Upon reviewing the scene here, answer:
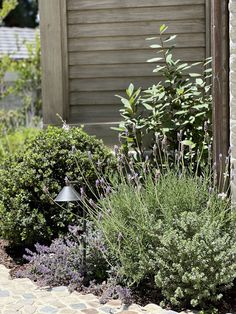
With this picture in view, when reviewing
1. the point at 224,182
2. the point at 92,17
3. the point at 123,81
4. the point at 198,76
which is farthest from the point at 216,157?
the point at 92,17

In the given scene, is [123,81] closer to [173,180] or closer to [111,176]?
[111,176]

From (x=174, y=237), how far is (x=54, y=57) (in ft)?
10.5

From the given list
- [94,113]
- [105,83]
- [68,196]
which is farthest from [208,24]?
[68,196]

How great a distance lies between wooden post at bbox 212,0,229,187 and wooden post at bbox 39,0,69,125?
225cm

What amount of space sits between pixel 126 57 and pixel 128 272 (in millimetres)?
3084

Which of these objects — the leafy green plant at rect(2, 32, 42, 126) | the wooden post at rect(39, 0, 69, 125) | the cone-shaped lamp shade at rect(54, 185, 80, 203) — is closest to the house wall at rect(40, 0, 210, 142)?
the wooden post at rect(39, 0, 69, 125)

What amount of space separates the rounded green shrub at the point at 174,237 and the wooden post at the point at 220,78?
37 cm

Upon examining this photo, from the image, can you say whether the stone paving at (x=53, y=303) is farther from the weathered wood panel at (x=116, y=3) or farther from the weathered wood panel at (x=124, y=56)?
the weathered wood panel at (x=116, y=3)

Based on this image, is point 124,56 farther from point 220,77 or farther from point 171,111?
point 220,77

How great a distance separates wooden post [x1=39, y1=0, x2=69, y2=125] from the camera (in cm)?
627

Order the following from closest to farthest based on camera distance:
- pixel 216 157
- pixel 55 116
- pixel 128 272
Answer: pixel 128 272, pixel 216 157, pixel 55 116

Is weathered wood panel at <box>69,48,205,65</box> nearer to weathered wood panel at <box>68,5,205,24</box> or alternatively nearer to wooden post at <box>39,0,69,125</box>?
wooden post at <box>39,0,69,125</box>

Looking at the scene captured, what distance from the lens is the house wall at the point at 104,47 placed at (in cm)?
630

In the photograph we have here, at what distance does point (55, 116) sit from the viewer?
Answer: 21.0 feet
